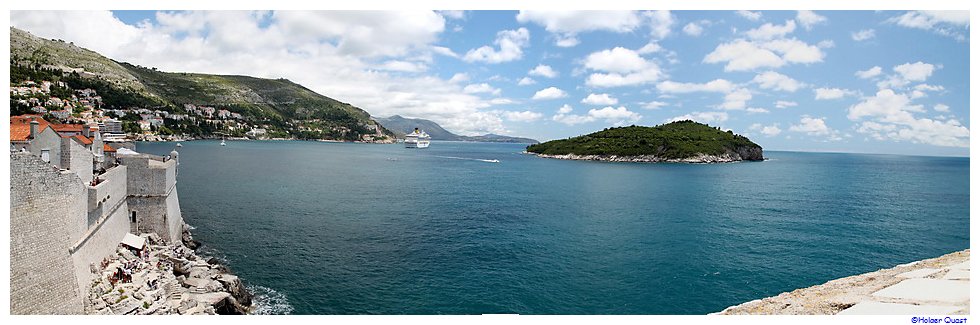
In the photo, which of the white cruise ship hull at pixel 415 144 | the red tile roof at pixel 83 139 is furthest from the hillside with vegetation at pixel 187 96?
the red tile roof at pixel 83 139

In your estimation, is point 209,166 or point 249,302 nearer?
point 249,302

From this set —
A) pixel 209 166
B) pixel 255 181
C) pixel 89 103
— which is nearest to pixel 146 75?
pixel 89 103

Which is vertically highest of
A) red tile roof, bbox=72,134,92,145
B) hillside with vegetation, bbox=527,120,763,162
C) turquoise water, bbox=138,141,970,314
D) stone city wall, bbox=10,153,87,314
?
hillside with vegetation, bbox=527,120,763,162

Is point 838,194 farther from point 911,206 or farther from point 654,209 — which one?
point 654,209

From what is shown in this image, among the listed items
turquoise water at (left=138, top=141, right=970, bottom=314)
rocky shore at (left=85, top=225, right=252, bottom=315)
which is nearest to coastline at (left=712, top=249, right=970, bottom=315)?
turquoise water at (left=138, top=141, right=970, bottom=314)

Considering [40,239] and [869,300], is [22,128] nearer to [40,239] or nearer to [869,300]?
[40,239]

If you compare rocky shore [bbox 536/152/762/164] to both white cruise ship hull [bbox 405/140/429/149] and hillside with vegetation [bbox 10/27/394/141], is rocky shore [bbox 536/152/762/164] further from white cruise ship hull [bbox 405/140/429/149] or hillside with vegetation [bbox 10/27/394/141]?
hillside with vegetation [bbox 10/27/394/141]
